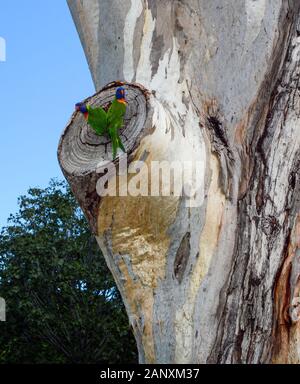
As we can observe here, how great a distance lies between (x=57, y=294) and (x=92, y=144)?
8450mm

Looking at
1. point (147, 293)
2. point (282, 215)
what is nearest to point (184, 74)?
point (282, 215)

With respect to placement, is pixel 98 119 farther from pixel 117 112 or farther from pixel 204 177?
pixel 204 177

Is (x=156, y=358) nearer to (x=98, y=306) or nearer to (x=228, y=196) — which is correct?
(x=228, y=196)

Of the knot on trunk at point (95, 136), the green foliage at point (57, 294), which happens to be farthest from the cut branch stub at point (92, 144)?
the green foliage at point (57, 294)

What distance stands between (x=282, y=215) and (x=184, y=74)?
74 centimetres

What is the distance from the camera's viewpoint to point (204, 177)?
2.61m

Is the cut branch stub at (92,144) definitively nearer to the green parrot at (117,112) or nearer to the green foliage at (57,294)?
the green parrot at (117,112)

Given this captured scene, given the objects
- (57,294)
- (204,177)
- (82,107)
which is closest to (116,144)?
(82,107)

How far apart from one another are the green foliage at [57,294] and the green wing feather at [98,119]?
26.4ft

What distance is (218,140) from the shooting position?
272 centimetres

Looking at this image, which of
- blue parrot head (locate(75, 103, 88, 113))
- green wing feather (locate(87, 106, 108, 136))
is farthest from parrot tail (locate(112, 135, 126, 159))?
blue parrot head (locate(75, 103, 88, 113))

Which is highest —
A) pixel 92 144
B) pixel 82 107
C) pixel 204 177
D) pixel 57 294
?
pixel 57 294

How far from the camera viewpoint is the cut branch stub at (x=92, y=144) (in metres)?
2.51

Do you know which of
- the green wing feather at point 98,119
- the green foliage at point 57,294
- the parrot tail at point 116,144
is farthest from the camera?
the green foliage at point 57,294
